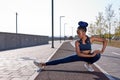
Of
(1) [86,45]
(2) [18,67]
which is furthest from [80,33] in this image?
(2) [18,67]

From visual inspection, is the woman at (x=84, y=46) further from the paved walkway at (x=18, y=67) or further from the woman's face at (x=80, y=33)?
the paved walkway at (x=18, y=67)

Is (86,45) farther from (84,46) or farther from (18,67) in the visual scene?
(18,67)

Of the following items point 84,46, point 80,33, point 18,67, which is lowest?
point 18,67

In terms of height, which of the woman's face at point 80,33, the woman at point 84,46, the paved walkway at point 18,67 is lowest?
the paved walkway at point 18,67

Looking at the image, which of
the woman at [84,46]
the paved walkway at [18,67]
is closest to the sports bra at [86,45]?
the woman at [84,46]

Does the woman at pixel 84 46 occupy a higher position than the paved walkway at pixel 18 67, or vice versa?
the woman at pixel 84 46

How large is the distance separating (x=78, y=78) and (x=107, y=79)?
3.26 feet

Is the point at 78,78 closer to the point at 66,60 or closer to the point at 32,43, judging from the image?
the point at 66,60

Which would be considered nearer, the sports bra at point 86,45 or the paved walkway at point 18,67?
the sports bra at point 86,45

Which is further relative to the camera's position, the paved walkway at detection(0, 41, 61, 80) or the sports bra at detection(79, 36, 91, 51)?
the paved walkway at detection(0, 41, 61, 80)

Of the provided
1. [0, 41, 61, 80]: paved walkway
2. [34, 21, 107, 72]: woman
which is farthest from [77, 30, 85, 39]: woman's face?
[0, 41, 61, 80]: paved walkway

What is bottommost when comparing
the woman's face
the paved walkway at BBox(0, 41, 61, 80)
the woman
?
the paved walkway at BBox(0, 41, 61, 80)

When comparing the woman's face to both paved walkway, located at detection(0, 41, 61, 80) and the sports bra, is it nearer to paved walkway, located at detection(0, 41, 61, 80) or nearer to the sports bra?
the sports bra

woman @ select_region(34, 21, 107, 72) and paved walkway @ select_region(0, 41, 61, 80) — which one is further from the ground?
woman @ select_region(34, 21, 107, 72)
